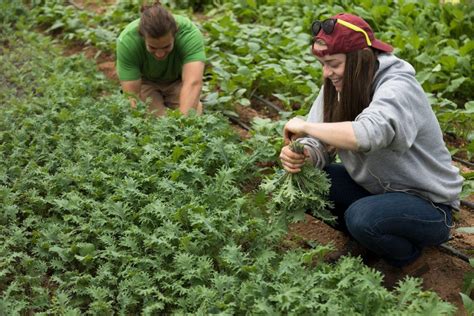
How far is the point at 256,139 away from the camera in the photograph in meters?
4.65

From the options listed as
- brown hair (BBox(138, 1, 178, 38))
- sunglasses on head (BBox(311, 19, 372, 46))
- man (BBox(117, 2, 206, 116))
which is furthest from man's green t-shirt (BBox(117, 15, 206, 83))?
sunglasses on head (BBox(311, 19, 372, 46))

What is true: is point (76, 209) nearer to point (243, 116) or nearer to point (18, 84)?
point (243, 116)

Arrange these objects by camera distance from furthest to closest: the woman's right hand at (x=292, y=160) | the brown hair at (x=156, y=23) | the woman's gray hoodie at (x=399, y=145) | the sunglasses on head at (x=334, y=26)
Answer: the brown hair at (x=156, y=23)
the woman's right hand at (x=292, y=160)
the sunglasses on head at (x=334, y=26)
the woman's gray hoodie at (x=399, y=145)

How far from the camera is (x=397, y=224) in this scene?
128 inches

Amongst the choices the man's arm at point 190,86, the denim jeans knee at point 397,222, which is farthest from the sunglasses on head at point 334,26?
the man's arm at point 190,86

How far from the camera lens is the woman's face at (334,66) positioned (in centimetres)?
324

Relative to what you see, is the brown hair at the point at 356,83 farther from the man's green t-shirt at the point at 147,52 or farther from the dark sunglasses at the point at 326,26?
the man's green t-shirt at the point at 147,52

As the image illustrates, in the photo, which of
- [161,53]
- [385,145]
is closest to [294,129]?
[385,145]

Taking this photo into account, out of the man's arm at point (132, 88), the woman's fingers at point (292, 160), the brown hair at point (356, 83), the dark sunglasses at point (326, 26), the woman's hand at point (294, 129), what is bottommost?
the man's arm at point (132, 88)

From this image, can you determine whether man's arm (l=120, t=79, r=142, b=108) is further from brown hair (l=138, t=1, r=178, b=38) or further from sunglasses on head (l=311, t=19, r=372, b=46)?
sunglasses on head (l=311, t=19, r=372, b=46)

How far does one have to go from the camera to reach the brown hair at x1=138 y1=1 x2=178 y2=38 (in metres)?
4.73

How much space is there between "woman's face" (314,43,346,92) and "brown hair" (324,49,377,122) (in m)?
0.03

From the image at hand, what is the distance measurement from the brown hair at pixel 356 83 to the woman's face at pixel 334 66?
1.1 inches

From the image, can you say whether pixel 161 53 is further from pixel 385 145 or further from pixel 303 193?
pixel 385 145
